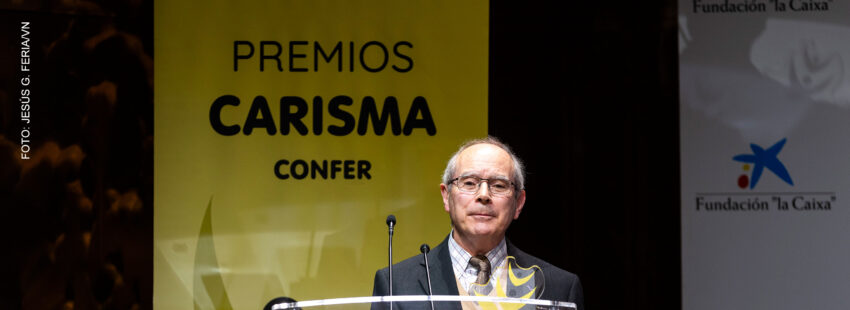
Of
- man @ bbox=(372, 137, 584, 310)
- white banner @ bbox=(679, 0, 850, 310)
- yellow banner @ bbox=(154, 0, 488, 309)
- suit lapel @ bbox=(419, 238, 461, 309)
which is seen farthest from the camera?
white banner @ bbox=(679, 0, 850, 310)

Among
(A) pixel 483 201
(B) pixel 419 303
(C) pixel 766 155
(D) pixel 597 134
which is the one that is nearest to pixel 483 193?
(A) pixel 483 201

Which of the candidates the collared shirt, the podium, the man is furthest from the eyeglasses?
the podium

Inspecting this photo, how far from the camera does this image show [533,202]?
4.65 meters

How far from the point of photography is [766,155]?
15.2ft

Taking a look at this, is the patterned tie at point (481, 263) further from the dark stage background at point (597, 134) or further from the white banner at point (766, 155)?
the white banner at point (766, 155)

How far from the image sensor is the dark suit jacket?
2.45 m

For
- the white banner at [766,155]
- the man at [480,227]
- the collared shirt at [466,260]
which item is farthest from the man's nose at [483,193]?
the white banner at [766,155]

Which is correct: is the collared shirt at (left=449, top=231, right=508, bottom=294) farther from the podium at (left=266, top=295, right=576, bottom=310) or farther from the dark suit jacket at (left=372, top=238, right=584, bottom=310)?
the podium at (left=266, top=295, right=576, bottom=310)

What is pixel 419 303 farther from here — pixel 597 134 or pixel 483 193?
pixel 597 134

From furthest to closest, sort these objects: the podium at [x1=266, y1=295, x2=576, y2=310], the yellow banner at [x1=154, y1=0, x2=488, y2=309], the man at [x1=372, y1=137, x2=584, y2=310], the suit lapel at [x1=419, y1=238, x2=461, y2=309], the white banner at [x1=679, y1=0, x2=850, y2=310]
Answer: the white banner at [x1=679, y1=0, x2=850, y2=310] → the yellow banner at [x1=154, y1=0, x2=488, y2=309] → the man at [x1=372, y1=137, x2=584, y2=310] → the suit lapel at [x1=419, y1=238, x2=461, y2=309] → the podium at [x1=266, y1=295, x2=576, y2=310]

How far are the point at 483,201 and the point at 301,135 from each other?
1990 mm

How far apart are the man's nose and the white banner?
7.66 feet

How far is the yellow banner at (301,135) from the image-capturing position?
4.36 meters
